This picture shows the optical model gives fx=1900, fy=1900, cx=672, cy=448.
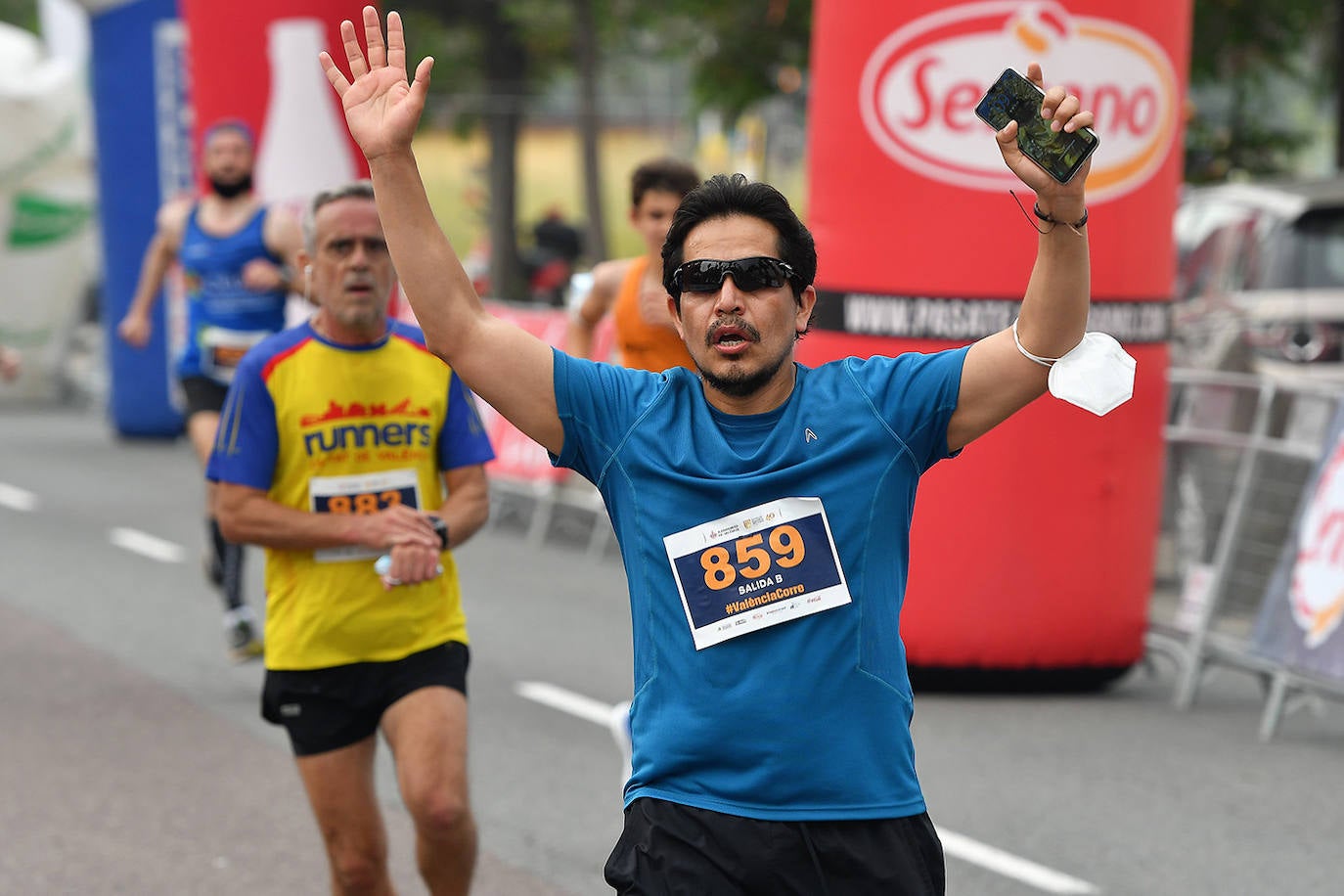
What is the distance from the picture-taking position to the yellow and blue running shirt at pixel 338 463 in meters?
4.57

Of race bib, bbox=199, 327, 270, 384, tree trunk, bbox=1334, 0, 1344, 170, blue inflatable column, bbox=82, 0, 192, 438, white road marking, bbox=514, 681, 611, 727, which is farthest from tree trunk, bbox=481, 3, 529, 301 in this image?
white road marking, bbox=514, 681, 611, 727

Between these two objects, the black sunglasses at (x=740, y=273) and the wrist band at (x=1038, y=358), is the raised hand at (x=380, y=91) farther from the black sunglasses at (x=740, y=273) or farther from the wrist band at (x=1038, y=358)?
the wrist band at (x=1038, y=358)

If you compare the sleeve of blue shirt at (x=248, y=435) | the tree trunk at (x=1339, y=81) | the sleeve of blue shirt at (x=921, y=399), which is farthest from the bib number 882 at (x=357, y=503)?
the tree trunk at (x=1339, y=81)

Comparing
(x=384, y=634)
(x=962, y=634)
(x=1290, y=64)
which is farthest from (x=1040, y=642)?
(x=1290, y=64)

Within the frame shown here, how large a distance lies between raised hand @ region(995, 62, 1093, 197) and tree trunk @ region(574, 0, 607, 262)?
18.0 meters

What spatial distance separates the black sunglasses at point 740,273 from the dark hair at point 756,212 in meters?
0.03

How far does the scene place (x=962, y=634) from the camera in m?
7.83

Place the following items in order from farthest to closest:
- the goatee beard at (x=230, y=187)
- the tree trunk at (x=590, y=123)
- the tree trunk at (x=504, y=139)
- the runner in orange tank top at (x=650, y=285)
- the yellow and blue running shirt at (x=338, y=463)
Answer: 1. the tree trunk at (x=504, y=139)
2. the tree trunk at (x=590, y=123)
3. the goatee beard at (x=230, y=187)
4. the runner in orange tank top at (x=650, y=285)
5. the yellow and blue running shirt at (x=338, y=463)

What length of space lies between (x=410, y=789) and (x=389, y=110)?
1.82m

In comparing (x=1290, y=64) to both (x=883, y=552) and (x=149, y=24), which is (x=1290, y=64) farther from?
(x=883, y=552)

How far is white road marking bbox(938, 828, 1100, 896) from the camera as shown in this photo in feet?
18.4

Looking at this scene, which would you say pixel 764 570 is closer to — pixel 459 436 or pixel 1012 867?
pixel 459 436

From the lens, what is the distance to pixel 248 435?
15.1 ft

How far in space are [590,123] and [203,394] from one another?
43.0 ft
